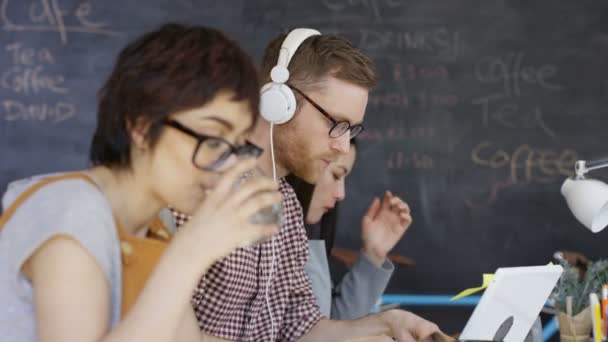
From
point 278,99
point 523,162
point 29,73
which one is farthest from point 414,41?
point 278,99

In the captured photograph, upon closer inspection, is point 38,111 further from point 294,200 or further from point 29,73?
point 294,200

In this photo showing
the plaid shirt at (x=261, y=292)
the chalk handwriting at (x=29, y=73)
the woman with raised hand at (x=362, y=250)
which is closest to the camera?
the plaid shirt at (x=261, y=292)

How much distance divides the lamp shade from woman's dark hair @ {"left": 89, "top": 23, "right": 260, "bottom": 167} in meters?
0.92

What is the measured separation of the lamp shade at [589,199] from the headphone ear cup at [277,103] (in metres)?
0.64

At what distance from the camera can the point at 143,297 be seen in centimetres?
117

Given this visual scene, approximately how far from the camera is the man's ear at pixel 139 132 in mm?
1254

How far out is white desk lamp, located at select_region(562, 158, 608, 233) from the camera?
190cm

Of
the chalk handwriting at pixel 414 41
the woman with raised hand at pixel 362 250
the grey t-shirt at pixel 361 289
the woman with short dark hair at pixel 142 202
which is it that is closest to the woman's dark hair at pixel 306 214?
the woman with raised hand at pixel 362 250

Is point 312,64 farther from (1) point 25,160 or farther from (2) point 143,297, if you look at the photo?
(1) point 25,160

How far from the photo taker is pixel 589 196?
6.28ft

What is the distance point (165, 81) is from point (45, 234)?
0.26m

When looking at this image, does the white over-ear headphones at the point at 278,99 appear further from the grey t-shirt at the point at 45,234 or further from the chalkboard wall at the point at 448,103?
the chalkboard wall at the point at 448,103

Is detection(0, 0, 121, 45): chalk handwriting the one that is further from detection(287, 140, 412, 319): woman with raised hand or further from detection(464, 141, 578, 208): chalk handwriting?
detection(287, 140, 412, 319): woman with raised hand

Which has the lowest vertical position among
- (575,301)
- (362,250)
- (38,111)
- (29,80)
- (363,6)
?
(38,111)
